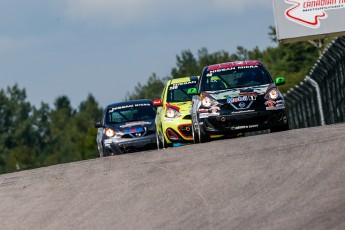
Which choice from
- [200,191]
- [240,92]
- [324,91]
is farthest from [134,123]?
[200,191]

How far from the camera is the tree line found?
417 ft

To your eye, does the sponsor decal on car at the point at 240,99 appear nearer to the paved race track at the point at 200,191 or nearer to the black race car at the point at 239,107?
the black race car at the point at 239,107

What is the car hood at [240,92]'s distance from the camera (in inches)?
757

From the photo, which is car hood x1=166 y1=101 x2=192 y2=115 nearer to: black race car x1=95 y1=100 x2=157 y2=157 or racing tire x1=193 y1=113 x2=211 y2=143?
black race car x1=95 y1=100 x2=157 y2=157

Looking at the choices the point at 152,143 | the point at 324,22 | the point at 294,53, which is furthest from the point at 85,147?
the point at 152,143

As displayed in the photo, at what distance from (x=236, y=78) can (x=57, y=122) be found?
466ft

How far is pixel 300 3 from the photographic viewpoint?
3178 centimetres

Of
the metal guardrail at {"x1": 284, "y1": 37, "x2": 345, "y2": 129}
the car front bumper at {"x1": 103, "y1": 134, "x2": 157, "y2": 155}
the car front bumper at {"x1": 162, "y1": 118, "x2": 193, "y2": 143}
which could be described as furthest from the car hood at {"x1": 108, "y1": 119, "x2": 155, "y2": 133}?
the metal guardrail at {"x1": 284, "y1": 37, "x2": 345, "y2": 129}

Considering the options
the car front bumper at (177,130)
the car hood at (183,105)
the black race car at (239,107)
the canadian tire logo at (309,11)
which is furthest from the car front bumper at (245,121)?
the canadian tire logo at (309,11)

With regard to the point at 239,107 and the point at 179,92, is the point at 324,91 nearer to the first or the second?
the point at 179,92

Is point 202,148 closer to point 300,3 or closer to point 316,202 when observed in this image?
point 316,202

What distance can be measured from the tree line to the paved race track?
9857 cm

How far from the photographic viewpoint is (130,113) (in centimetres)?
2466

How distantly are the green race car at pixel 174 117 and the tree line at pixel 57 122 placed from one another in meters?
90.4
